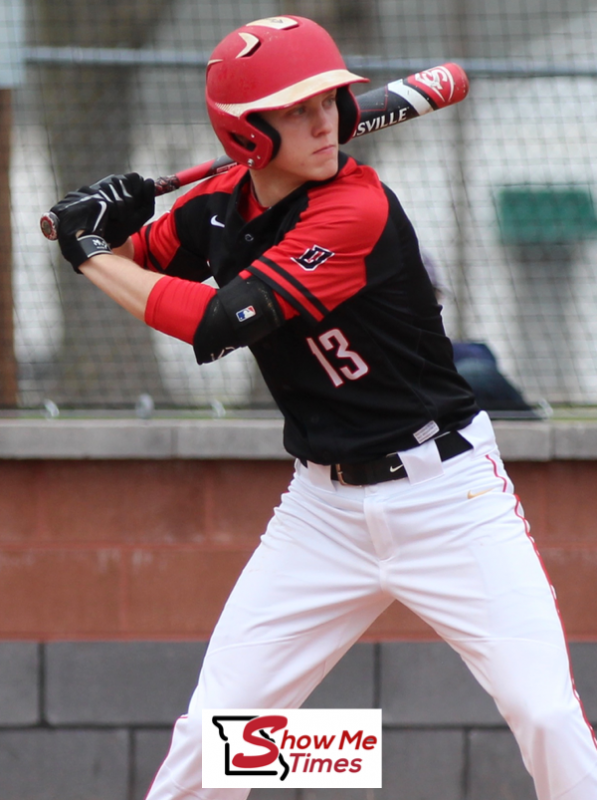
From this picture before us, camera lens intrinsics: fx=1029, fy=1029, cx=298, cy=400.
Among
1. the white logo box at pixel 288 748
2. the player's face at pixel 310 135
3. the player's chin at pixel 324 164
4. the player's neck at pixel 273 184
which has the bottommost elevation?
the white logo box at pixel 288 748

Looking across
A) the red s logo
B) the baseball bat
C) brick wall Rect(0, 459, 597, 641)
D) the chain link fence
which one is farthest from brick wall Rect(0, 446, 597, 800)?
the baseball bat

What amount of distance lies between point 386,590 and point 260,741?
50 centimetres

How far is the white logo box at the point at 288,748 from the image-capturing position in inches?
95.7

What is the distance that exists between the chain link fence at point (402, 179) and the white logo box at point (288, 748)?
4.67 feet

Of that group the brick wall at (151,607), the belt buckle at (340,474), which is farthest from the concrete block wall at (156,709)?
the belt buckle at (340,474)

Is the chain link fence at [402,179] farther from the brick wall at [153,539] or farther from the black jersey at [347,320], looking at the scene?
the black jersey at [347,320]

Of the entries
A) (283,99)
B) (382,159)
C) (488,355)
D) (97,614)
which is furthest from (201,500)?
(283,99)

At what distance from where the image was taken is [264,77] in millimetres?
2273

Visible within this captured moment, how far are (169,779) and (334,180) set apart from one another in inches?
57.3

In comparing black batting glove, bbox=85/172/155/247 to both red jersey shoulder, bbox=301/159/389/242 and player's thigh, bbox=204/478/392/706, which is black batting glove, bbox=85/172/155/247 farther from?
player's thigh, bbox=204/478/392/706

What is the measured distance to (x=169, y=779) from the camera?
7.97 ft

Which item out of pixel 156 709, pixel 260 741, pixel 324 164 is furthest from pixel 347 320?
pixel 156 709

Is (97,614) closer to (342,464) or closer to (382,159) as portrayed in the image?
(342,464)

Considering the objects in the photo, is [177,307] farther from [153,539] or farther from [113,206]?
[153,539]
